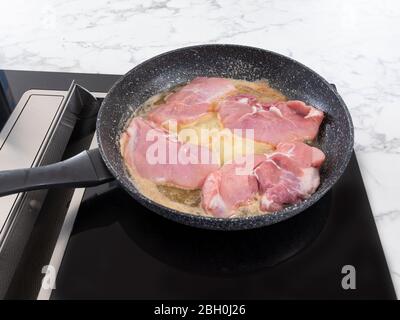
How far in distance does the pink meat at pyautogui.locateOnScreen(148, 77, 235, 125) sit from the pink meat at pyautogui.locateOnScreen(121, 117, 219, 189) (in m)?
0.06

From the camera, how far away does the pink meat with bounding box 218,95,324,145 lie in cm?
100

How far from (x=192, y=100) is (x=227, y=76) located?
0.15 m

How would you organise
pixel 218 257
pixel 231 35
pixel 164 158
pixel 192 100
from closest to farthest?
pixel 218 257 < pixel 164 158 < pixel 192 100 < pixel 231 35

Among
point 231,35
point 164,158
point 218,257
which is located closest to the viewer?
point 218,257

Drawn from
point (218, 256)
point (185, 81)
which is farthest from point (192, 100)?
point (218, 256)

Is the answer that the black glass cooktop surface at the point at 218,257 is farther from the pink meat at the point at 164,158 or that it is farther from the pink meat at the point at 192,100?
the pink meat at the point at 192,100

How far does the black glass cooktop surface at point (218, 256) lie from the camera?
0.76 metres

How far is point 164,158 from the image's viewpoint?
930 millimetres

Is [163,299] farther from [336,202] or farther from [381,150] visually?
[381,150]

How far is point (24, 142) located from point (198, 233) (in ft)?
1.65

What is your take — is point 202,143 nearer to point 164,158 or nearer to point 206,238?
point 164,158

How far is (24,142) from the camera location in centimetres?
104

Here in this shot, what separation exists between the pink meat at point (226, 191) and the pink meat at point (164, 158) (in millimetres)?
35

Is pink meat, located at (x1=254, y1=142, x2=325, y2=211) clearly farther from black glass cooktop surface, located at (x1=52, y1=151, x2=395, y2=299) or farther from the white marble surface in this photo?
the white marble surface
